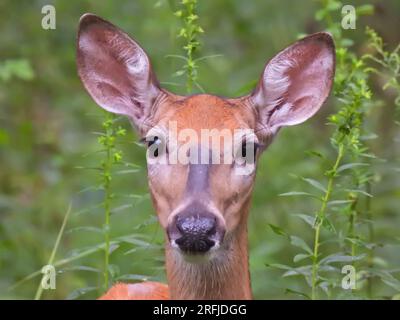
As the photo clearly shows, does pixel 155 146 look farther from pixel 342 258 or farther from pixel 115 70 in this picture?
pixel 342 258

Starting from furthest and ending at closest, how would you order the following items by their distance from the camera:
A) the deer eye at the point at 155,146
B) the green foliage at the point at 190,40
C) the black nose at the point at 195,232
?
→ the green foliage at the point at 190,40, the deer eye at the point at 155,146, the black nose at the point at 195,232

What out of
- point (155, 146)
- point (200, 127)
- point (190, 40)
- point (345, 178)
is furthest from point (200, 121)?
point (345, 178)

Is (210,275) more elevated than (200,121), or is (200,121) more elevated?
(200,121)

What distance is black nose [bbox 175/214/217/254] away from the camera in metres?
5.74

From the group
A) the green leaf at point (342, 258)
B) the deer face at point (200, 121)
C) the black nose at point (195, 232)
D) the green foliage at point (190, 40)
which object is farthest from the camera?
the green foliage at point (190, 40)

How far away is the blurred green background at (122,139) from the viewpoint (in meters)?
9.12

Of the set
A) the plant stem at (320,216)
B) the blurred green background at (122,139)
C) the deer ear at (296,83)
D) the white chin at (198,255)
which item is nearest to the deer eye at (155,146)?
the white chin at (198,255)

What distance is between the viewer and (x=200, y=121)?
20.8 feet

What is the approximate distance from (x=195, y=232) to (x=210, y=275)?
2.16 ft

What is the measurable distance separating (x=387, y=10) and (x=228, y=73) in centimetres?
198

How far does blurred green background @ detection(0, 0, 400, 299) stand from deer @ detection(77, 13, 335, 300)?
6.39 ft

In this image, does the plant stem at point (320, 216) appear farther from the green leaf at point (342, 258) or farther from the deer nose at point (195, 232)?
the deer nose at point (195, 232)

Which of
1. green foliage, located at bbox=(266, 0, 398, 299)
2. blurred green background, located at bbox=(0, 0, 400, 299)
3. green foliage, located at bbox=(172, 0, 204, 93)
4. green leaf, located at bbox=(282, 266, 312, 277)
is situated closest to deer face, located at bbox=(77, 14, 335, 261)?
green foliage, located at bbox=(266, 0, 398, 299)

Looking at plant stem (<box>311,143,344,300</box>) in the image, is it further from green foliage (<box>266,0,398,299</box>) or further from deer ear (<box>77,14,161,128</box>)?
deer ear (<box>77,14,161,128</box>)
